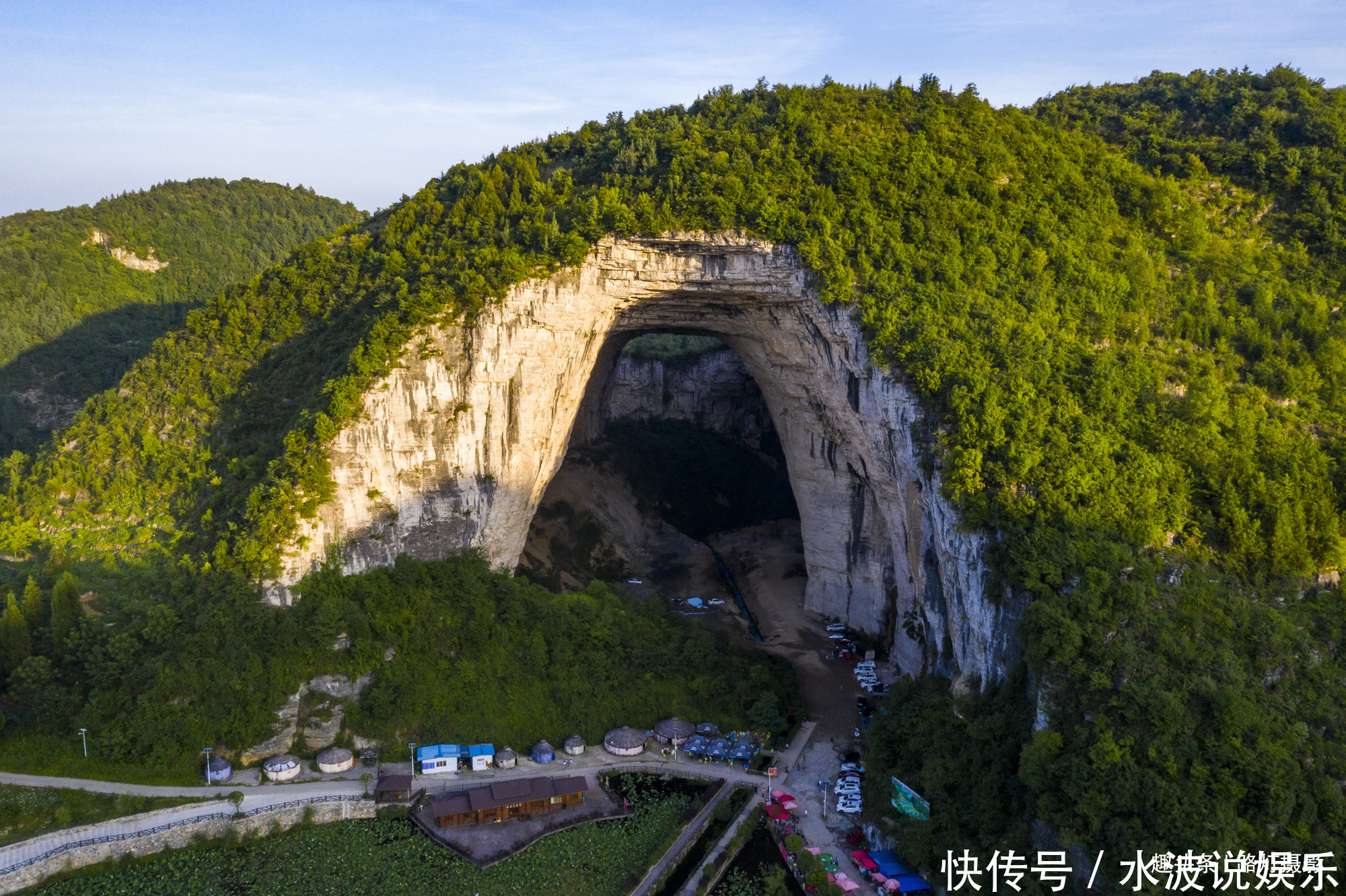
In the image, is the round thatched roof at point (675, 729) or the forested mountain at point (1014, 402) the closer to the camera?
the forested mountain at point (1014, 402)

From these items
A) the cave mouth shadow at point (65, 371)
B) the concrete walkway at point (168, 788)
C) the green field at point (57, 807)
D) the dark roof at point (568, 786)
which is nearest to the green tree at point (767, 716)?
the dark roof at point (568, 786)

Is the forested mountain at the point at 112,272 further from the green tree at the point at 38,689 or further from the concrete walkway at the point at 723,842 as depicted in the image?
the concrete walkway at the point at 723,842

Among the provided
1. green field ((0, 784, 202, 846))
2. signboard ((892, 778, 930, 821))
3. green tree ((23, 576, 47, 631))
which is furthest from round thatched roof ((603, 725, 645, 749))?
green tree ((23, 576, 47, 631))

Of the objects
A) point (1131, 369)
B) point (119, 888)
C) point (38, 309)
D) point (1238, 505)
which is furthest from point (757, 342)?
point (38, 309)

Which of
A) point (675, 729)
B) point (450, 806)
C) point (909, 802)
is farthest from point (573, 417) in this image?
point (909, 802)

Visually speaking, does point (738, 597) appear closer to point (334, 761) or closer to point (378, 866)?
point (334, 761)

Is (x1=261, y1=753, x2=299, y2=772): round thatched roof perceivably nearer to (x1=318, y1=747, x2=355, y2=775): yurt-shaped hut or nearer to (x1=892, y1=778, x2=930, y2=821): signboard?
(x1=318, y1=747, x2=355, y2=775): yurt-shaped hut
